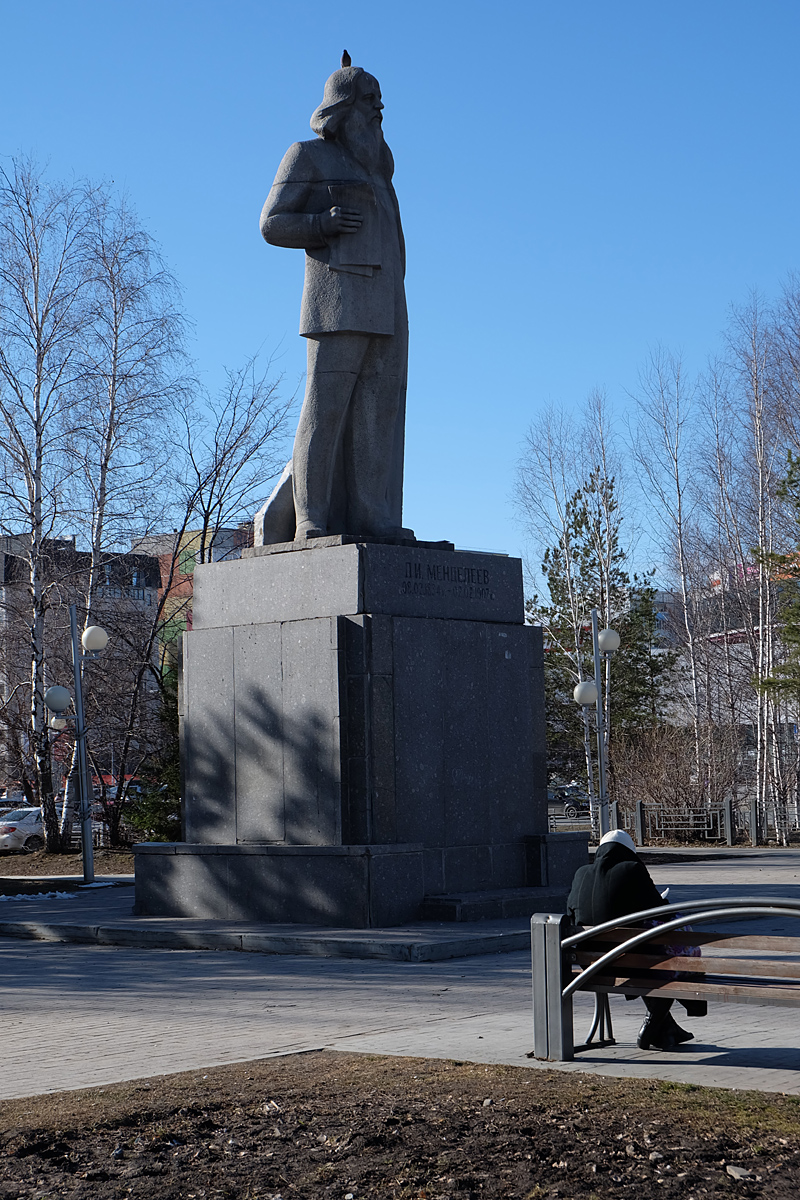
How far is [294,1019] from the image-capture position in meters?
8.57

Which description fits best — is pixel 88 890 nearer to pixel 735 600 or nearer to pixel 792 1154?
pixel 792 1154

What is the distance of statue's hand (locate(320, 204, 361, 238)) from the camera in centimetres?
1364

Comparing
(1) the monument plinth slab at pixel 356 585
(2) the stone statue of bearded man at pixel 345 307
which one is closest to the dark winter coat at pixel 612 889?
(1) the monument plinth slab at pixel 356 585

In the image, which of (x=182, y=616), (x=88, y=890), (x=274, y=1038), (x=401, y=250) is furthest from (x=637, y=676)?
(x=274, y=1038)

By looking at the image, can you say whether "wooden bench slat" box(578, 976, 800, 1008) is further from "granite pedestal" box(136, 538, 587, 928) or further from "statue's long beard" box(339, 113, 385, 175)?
"statue's long beard" box(339, 113, 385, 175)

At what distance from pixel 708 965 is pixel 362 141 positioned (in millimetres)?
9798

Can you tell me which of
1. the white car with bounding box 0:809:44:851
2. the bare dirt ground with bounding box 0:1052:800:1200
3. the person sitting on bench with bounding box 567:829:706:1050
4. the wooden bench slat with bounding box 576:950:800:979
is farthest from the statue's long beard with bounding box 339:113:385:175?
the white car with bounding box 0:809:44:851

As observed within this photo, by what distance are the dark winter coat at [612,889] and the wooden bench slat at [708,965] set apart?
1.13 feet

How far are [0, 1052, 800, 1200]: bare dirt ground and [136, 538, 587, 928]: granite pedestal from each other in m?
5.87

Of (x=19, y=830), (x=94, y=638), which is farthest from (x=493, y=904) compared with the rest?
(x=19, y=830)

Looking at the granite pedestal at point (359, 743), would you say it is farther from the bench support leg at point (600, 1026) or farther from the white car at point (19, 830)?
the white car at point (19, 830)

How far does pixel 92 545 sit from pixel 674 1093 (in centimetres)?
2392

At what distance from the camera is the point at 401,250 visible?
47.3ft

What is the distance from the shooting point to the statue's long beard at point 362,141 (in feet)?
45.9
